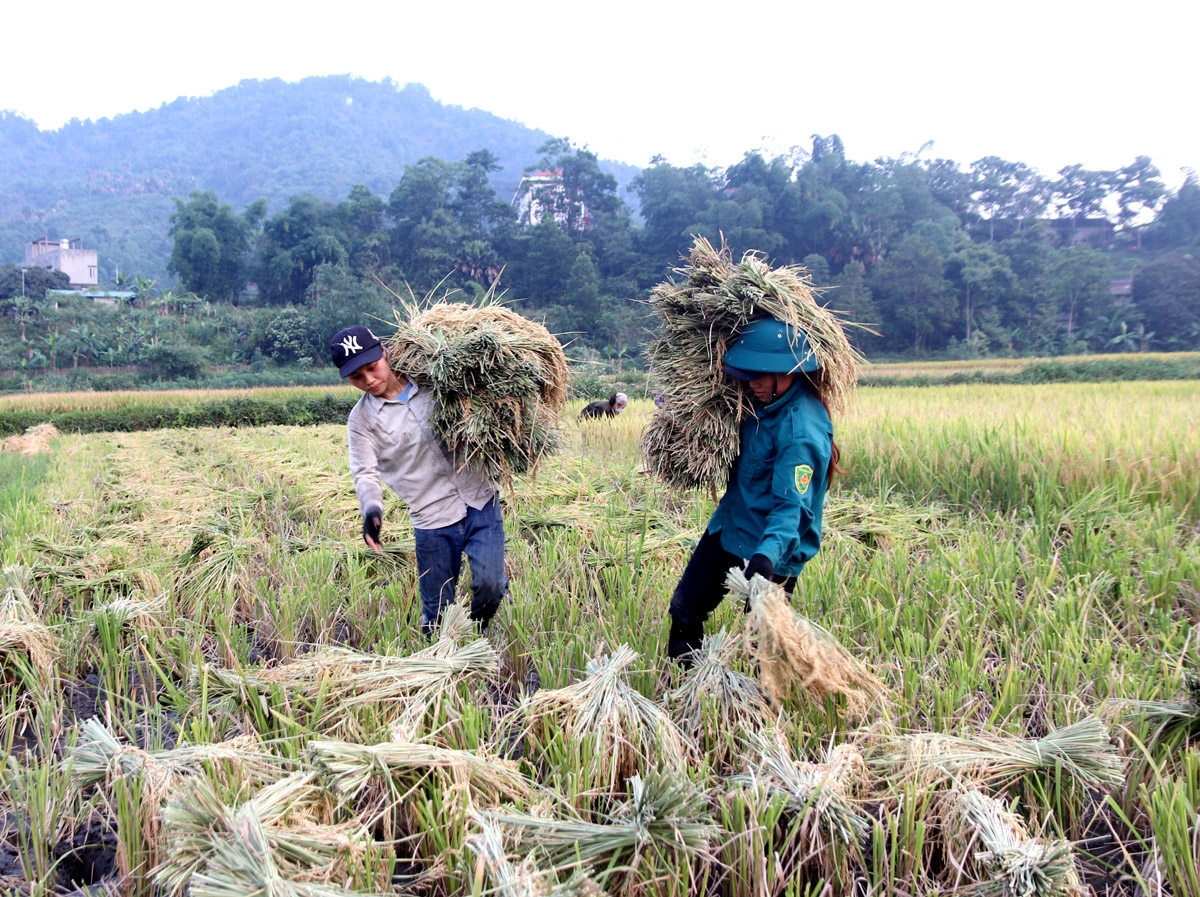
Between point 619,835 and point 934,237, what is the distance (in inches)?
2006

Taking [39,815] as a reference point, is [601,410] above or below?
above

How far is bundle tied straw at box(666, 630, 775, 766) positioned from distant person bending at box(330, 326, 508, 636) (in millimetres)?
916

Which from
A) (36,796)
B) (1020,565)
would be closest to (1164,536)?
(1020,565)

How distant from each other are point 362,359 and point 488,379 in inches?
18.0

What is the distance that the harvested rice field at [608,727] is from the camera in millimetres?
1522

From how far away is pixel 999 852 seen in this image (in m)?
1.46

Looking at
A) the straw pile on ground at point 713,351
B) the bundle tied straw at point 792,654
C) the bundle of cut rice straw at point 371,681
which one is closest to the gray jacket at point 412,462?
the bundle of cut rice straw at point 371,681

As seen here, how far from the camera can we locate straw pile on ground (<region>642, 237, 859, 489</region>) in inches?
94.7

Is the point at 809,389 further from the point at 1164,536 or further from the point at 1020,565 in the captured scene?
the point at 1164,536

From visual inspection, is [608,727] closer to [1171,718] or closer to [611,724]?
[611,724]

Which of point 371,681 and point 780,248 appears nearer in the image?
point 371,681

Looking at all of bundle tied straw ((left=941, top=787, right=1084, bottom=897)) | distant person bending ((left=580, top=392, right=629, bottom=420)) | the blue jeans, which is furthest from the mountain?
bundle tied straw ((left=941, top=787, right=1084, bottom=897))

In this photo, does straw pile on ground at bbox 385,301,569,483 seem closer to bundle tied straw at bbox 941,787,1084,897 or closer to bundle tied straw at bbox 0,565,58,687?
bundle tied straw at bbox 0,565,58,687

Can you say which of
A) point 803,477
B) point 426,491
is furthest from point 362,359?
point 803,477
